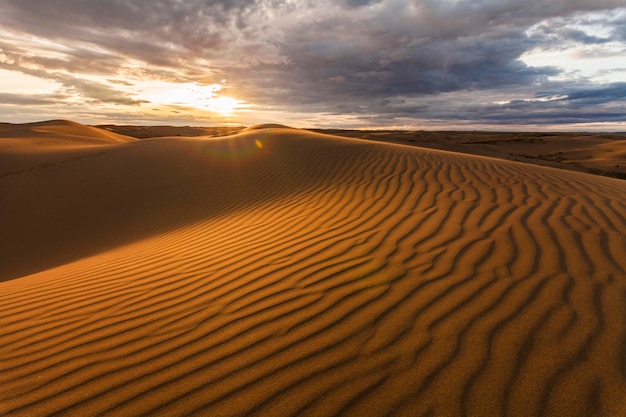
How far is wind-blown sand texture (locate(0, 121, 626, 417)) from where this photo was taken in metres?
2.03

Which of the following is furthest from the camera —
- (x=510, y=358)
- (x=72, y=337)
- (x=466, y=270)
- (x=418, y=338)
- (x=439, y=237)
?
(x=439, y=237)

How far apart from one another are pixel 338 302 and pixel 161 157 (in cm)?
1239

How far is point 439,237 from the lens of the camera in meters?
3.99

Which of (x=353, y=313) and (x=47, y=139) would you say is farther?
(x=47, y=139)

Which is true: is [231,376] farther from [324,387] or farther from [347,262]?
[347,262]

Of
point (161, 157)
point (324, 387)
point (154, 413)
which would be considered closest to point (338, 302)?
point (324, 387)

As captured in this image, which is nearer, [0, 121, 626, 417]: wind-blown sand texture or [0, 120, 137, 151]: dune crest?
[0, 121, 626, 417]: wind-blown sand texture

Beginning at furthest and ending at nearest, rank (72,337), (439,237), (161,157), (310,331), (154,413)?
(161,157) < (439,237) < (72,337) < (310,331) < (154,413)

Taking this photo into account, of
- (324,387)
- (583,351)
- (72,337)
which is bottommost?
(72,337)

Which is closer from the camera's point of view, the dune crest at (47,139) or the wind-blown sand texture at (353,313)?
the wind-blown sand texture at (353,313)

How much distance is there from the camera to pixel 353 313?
2727 millimetres

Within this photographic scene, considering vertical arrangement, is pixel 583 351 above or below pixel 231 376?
above

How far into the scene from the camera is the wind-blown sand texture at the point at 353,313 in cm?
203

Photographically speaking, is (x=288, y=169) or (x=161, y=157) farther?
(x=161, y=157)
